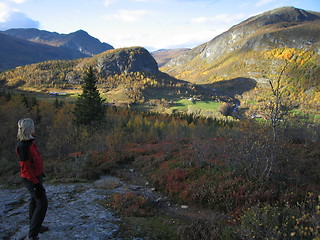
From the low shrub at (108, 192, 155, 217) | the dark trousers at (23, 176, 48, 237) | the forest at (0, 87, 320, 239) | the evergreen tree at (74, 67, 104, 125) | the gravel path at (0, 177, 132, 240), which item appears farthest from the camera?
the evergreen tree at (74, 67, 104, 125)

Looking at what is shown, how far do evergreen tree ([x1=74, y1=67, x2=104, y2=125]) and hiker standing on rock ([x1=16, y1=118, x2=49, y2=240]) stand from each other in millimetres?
30867

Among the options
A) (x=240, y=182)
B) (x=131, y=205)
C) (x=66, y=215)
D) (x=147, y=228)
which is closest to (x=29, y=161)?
(x=66, y=215)

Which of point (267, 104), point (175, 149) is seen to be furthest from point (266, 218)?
point (175, 149)

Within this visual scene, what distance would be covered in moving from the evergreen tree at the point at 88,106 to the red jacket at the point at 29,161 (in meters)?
30.9

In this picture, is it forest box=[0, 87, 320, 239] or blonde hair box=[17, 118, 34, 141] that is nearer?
blonde hair box=[17, 118, 34, 141]

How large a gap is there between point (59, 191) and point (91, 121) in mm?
25167

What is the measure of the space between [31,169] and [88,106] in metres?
31.7

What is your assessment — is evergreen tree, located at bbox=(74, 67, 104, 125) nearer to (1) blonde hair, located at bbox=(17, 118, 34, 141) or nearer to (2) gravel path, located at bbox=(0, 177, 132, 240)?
(2) gravel path, located at bbox=(0, 177, 132, 240)

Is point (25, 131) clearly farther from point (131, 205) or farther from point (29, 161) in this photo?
point (131, 205)

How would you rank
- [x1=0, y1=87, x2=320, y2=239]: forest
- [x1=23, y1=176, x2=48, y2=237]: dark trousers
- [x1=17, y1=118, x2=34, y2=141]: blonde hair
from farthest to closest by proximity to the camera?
[x1=23, y1=176, x2=48, y2=237]: dark trousers
[x1=0, y1=87, x2=320, y2=239]: forest
[x1=17, y1=118, x2=34, y2=141]: blonde hair

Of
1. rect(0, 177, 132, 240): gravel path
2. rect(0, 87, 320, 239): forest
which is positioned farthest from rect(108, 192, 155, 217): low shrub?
rect(0, 177, 132, 240): gravel path

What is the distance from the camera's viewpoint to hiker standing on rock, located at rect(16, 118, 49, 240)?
5199 mm

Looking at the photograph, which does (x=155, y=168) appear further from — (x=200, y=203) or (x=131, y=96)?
(x=131, y=96)

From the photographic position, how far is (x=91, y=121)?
35.3m
